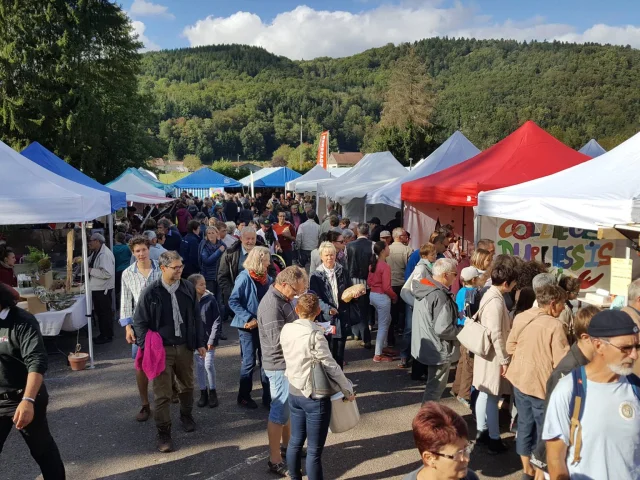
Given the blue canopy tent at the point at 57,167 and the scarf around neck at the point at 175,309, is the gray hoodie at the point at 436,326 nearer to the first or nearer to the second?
the scarf around neck at the point at 175,309

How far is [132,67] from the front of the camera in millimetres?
31859

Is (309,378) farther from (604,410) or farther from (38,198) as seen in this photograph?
(38,198)

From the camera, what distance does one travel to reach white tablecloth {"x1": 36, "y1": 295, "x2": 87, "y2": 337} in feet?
22.3

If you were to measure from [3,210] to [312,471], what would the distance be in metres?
4.53

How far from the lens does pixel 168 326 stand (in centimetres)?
445

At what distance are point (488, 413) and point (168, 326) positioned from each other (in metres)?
2.68

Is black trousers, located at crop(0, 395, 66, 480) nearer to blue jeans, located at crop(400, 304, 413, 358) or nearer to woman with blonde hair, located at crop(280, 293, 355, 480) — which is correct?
woman with blonde hair, located at crop(280, 293, 355, 480)

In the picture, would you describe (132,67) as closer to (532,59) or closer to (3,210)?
(3,210)

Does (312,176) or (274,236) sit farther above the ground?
(312,176)

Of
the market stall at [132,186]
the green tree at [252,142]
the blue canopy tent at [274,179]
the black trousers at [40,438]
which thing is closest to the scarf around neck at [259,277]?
the black trousers at [40,438]

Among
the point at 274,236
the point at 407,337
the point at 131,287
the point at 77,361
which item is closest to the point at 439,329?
the point at 407,337

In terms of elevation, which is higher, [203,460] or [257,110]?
[257,110]

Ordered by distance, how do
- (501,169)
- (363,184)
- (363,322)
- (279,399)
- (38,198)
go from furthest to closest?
(363,184) → (501,169) → (363,322) → (38,198) → (279,399)

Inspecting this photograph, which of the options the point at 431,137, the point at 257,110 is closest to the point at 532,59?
the point at 257,110
